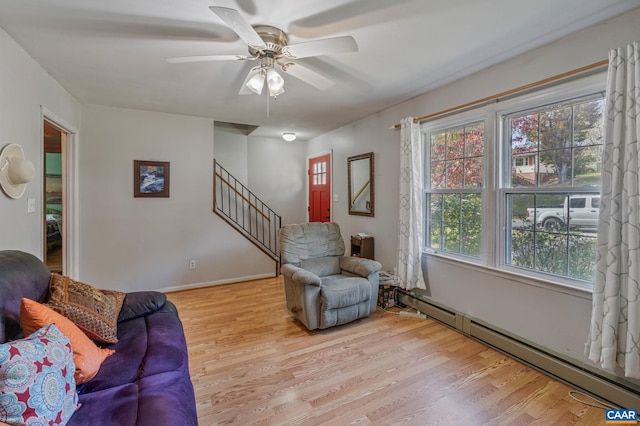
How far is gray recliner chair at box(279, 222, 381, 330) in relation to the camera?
2.75 m

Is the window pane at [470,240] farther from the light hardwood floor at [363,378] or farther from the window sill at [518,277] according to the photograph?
the light hardwood floor at [363,378]

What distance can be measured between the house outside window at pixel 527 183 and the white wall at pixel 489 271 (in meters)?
0.13

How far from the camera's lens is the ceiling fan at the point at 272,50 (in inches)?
64.7

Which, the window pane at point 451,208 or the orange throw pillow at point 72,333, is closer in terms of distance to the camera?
the orange throw pillow at point 72,333

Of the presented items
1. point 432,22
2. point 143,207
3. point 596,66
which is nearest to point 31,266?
point 143,207

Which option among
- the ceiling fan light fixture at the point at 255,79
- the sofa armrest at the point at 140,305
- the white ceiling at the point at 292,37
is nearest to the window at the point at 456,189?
the white ceiling at the point at 292,37

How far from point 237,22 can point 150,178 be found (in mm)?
3034

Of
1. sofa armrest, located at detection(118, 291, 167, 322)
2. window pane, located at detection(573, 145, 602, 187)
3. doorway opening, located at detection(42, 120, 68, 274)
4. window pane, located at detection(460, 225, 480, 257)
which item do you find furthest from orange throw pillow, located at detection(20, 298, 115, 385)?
doorway opening, located at detection(42, 120, 68, 274)

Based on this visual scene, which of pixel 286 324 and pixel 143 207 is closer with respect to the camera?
pixel 286 324

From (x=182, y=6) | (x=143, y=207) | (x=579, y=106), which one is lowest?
(x=143, y=207)

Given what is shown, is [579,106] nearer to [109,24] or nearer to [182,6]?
[182,6]

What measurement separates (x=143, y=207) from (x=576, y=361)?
185 inches

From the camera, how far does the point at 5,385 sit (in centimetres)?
96

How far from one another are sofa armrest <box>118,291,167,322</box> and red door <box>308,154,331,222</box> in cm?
335
